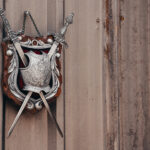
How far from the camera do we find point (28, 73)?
1228mm

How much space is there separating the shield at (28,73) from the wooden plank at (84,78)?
19cm

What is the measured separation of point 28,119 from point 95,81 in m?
0.36

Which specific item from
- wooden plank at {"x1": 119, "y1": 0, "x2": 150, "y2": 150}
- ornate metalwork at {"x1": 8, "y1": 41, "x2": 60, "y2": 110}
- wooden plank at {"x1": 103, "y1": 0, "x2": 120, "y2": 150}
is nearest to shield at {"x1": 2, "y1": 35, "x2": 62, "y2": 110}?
ornate metalwork at {"x1": 8, "y1": 41, "x2": 60, "y2": 110}

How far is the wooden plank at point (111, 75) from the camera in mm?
1567

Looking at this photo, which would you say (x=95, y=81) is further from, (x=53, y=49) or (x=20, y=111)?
(x=20, y=111)

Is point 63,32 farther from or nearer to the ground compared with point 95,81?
farther from the ground

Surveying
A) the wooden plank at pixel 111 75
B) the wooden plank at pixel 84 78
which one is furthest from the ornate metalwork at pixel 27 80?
the wooden plank at pixel 111 75

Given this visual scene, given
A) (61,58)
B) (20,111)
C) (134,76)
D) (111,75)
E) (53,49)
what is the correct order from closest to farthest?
(20,111) < (53,49) < (61,58) < (111,75) < (134,76)

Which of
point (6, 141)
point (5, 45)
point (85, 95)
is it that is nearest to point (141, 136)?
point (85, 95)

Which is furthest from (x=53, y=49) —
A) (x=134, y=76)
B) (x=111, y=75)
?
(x=134, y=76)

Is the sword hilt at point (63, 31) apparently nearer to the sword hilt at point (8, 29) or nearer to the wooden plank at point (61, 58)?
the wooden plank at point (61, 58)

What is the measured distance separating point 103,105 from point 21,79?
45 centimetres

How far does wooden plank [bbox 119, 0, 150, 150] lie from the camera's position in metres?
1.68

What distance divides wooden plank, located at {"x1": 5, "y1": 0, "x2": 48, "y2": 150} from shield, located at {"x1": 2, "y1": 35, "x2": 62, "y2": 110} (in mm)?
60
